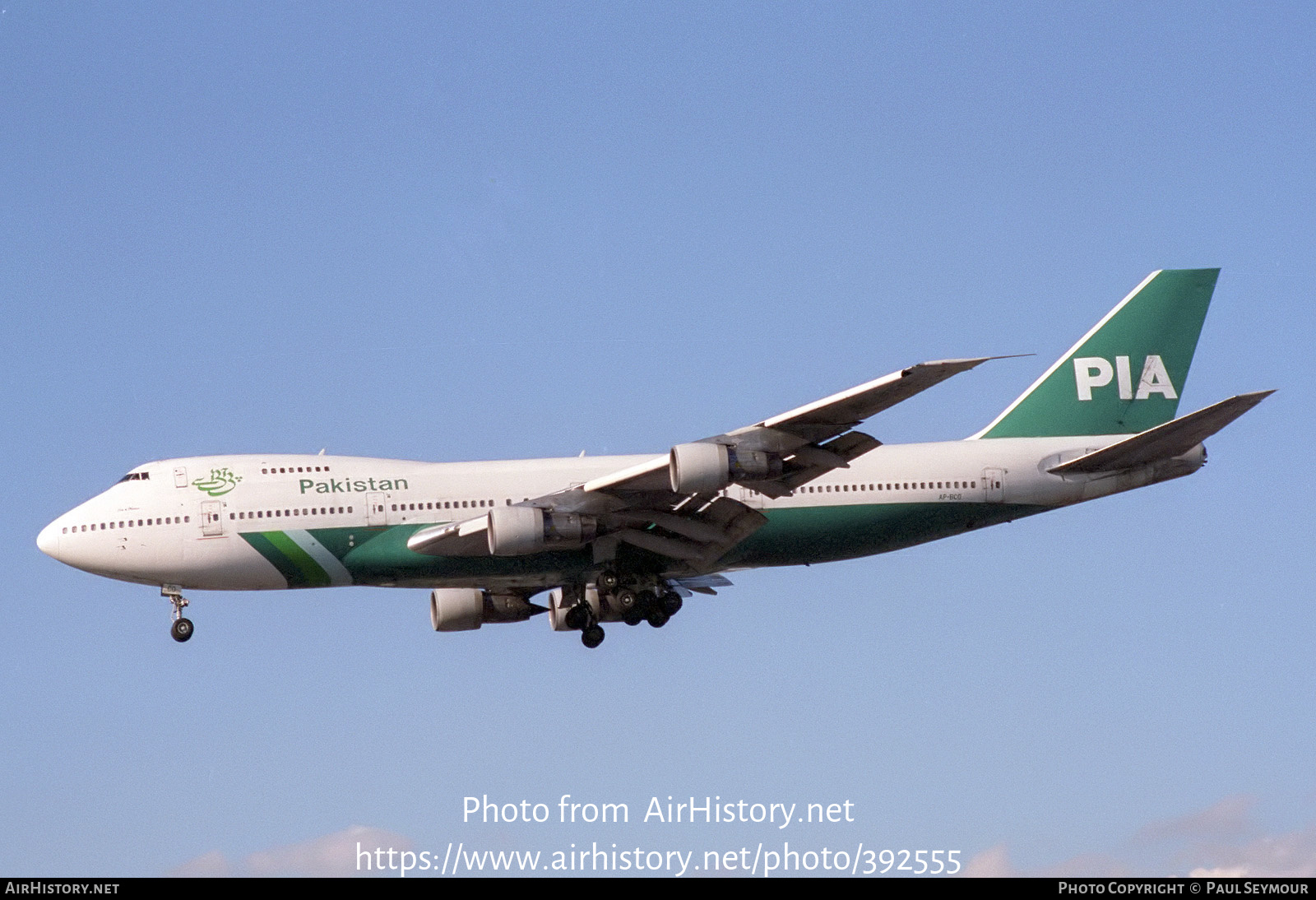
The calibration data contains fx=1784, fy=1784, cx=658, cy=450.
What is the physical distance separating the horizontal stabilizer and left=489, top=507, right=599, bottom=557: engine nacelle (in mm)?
11579

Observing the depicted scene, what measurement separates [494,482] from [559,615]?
4380 millimetres

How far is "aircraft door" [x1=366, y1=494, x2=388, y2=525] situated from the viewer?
40031 mm

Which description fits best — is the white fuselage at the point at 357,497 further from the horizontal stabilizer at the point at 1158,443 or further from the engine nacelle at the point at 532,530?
the engine nacelle at the point at 532,530

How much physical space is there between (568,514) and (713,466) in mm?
3972

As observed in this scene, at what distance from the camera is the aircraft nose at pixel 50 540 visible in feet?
133

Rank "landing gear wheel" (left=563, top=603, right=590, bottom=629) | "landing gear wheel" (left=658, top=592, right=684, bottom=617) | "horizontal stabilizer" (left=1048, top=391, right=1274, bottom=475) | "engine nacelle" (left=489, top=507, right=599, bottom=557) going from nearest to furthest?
"engine nacelle" (left=489, top=507, right=599, bottom=557), "horizontal stabilizer" (left=1048, top=391, right=1274, bottom=475), "landing gear wheel" (left=658, top=592, right=684, bottom=617), "landing gear wheel" (left=563, top=603, right=590, bottom=629)

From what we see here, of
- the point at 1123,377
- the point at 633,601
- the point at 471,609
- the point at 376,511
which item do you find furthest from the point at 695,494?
the point at 1123,377

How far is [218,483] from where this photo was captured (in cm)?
4050

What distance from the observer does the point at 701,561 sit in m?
40.4

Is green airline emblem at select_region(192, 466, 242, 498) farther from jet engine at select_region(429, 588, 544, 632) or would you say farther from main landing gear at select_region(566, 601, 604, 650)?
main landing gear at select_region(566, 601, 604, 650)

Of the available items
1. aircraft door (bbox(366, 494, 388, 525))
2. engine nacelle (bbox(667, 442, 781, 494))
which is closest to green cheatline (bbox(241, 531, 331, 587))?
aircraft door (bbox(366, 494, 388, 525))
